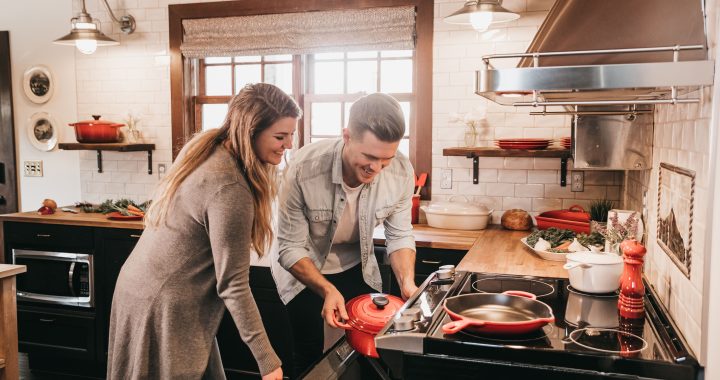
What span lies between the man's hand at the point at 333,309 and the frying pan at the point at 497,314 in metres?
0.42

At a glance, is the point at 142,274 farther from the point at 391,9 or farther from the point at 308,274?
the point at 391,9

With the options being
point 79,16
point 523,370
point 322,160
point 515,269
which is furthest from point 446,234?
point 79,16

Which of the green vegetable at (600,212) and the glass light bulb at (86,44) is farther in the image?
the glass light bulb at (86,44)

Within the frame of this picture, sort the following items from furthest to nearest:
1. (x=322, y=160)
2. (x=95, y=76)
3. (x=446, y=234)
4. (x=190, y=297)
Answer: (x=95, y=76) < (x=446, y=234) < (x=322, y=160) < (x=190, y=297)

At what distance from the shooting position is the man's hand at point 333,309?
1996mm

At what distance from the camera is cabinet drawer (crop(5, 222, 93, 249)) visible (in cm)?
412

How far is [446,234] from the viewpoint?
142 inches

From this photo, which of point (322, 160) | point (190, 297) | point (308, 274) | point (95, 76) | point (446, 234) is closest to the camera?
point (190, 297)

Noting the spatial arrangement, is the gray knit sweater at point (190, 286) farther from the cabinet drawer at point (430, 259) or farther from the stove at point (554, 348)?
the cabinet drawer at point (430, 259)

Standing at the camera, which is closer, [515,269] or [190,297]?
[190,297]

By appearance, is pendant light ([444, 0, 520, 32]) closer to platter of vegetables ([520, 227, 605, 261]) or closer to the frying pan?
platter of vegetables ([520, 227, 605, 261])

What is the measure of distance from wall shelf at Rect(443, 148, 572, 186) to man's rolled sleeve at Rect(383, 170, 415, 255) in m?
1.16

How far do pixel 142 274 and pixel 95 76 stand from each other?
348cm

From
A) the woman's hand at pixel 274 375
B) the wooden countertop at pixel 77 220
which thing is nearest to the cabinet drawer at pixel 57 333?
the wooden countertop at pixel 77 220
